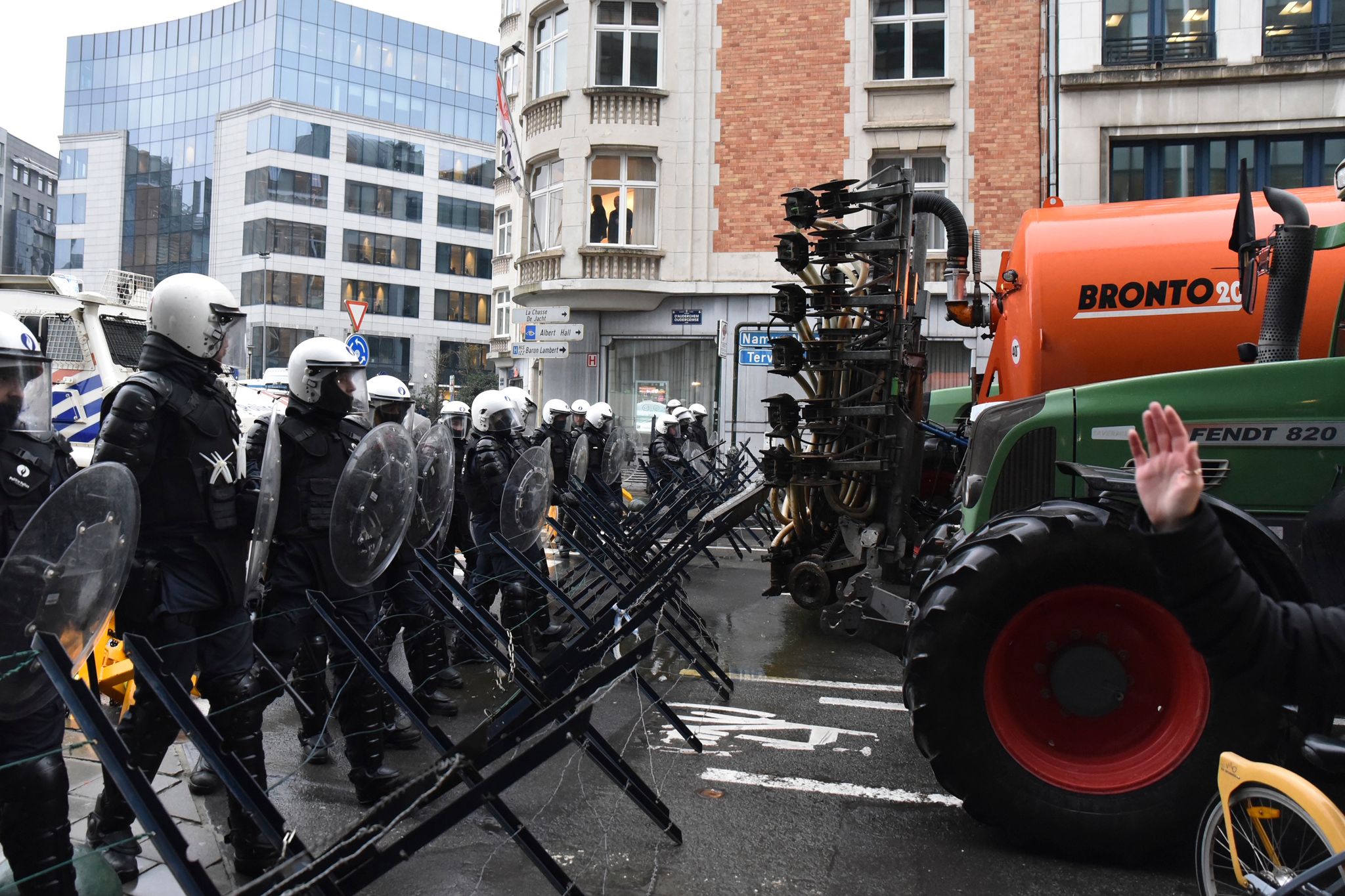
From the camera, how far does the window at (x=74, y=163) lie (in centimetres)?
6625

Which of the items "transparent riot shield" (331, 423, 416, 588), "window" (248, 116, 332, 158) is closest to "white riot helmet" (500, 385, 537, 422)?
"transparent riot shield" (331, 423, 416, 588)

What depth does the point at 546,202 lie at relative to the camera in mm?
22188

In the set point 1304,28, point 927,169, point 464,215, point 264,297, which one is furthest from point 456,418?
point 464,215

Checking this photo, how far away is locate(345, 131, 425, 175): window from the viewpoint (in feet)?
194

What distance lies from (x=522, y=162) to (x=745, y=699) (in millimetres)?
17802

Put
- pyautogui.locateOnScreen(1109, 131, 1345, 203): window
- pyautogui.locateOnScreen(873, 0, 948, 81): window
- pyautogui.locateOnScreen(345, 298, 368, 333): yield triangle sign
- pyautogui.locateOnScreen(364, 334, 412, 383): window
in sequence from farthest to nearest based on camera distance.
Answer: pyautogui.locateOnScreen(364, 334, 412, 383): window
pyautogui.locateOnScreen(873, 0, 948, 81): window
pyautogui.locateOnScreen(1109, 131, 1345, 203): window
pyautogui.locateOnScreen(345, 298, 368, 333): yield triangle sign

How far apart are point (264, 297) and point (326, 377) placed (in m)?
54.3

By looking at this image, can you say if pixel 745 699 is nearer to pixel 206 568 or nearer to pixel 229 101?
pixel 206 568

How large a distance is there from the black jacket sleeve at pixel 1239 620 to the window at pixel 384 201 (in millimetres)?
60854

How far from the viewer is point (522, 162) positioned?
22.3 m

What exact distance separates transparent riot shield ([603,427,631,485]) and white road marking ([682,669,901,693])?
5696 millimetres

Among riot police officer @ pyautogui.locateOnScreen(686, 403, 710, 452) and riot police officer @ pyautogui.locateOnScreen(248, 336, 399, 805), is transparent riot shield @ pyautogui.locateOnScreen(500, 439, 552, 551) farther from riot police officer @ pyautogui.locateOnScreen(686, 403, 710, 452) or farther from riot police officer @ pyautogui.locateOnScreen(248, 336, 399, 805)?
riot police officer @ pyautogui.locateOnScreen(686, 403, 710, 452)

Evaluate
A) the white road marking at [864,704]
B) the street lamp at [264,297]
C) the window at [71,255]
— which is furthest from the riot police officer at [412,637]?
the window at [71,255]

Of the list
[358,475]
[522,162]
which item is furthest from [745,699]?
[522,162]
